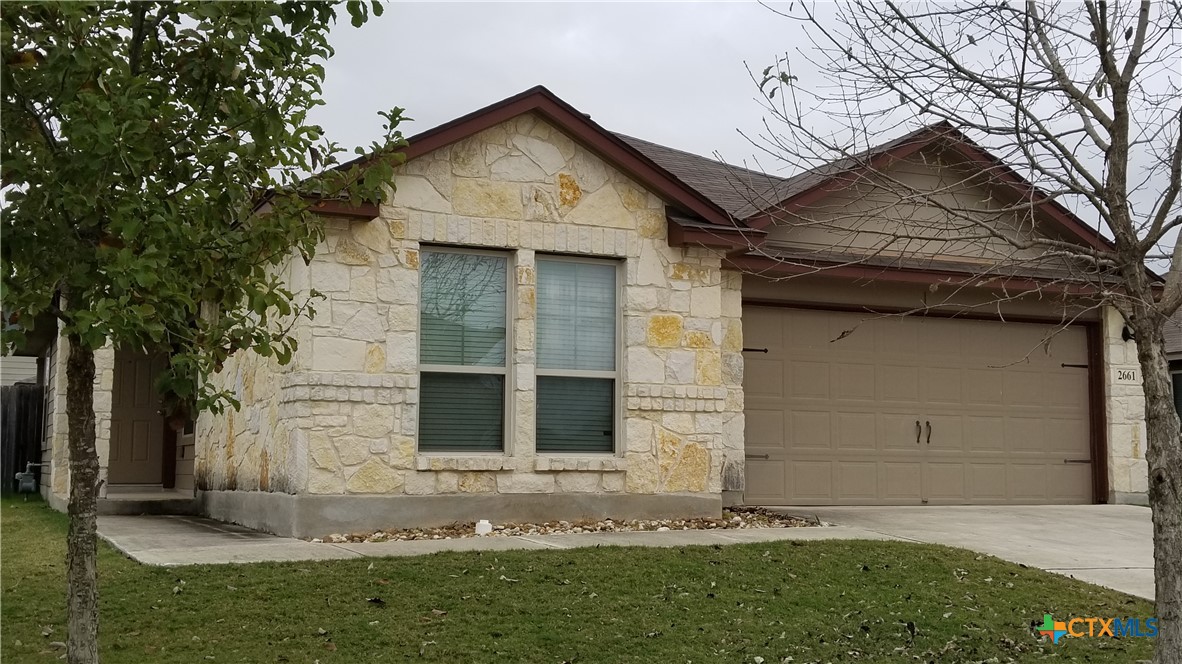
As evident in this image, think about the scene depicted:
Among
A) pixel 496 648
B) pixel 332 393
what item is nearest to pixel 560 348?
pixel 332 393

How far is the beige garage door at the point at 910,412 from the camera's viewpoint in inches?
500

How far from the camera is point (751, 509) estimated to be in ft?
39.3

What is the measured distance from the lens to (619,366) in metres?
11.0

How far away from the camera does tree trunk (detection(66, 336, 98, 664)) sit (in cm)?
517

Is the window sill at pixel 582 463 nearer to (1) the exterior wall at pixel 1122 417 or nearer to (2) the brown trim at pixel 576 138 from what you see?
(2) the brown trim at pixel 576 138

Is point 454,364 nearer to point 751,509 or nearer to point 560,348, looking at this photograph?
point 560,348

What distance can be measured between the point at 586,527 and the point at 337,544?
2.31m

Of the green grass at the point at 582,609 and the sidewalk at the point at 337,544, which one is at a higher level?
the sidewalk at the point at 337,544

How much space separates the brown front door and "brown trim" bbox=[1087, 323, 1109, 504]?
39.9ft

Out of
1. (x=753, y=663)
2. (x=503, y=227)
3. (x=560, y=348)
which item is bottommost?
(x=753, y=663)

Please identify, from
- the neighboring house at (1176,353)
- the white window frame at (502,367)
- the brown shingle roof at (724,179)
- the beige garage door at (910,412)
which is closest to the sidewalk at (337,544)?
the white window frame at (502,367)

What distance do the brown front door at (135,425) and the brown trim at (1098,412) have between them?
12.2 meters

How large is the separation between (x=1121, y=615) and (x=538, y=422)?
5.15 metres

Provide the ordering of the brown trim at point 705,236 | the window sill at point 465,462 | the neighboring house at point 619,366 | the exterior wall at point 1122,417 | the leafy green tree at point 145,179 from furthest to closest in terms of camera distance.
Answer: the exterior wall at point 1122,417
the brown trim at point 705,236
the window sill at point 465,462
the neighboring house at point 619,366
the leafy green tree at point 145,179
